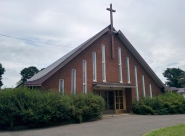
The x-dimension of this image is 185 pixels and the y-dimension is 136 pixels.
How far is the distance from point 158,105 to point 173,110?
1428 mm

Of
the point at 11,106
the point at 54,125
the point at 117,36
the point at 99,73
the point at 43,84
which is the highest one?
the point at 117,36

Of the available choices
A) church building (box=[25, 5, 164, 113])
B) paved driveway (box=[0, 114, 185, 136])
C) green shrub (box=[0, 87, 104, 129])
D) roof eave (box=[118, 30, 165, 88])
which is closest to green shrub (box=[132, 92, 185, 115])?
church building (box=[25, 5, 164, 113])

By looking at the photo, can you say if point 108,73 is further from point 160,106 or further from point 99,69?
point 160,106

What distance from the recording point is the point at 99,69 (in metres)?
17.8

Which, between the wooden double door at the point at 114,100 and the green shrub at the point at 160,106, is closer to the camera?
the green shrub at the point at 160,106

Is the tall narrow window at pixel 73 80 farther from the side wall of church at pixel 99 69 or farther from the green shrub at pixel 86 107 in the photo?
the green shrub at pixel 86 107

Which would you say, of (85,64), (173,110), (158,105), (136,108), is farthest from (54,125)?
(173,110)

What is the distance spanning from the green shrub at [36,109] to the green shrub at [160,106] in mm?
6642

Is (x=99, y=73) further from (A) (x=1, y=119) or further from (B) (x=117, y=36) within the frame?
(A) (x=1, y=119)

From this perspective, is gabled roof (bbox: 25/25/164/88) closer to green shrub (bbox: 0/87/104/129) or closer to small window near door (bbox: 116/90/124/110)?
green shrub (bbox: 0/87/104/129)

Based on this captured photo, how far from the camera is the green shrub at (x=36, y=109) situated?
10938mm

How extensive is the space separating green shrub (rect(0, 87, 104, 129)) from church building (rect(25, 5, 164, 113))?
233 centimetres

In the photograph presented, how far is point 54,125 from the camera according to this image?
12.1 metres

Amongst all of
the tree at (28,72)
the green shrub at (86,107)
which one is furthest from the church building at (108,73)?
the tree at (28,72)
